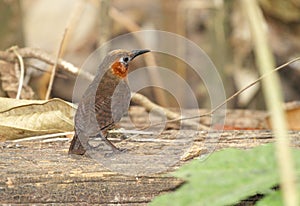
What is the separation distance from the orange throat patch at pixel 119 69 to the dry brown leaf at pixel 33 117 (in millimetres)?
254

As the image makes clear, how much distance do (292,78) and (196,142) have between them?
10.2 ft

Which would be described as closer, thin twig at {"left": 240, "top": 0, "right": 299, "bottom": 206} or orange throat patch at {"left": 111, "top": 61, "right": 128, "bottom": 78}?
thin twig at {"left": 240, "top": 0, "right": 299, "bottom": 206}

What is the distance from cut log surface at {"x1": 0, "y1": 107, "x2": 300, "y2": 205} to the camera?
6.25 ft

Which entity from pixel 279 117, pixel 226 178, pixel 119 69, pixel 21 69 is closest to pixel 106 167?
pixel 119 69

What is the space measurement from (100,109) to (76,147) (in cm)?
14

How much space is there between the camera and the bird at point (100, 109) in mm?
2168

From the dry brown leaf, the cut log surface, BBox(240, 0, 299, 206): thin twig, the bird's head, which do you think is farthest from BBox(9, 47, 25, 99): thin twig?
BBox(240, 0, 299, 206): thin twig

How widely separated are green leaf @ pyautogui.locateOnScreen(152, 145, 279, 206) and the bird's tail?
0.70 metres

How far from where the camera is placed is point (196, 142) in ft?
7.77

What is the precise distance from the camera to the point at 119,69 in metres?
2.35

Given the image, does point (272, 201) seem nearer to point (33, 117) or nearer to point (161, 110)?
point (33, 117)

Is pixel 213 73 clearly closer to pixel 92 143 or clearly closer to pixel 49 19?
pixel 49 19

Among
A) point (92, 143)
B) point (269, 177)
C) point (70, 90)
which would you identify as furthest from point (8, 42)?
point (269, 177)

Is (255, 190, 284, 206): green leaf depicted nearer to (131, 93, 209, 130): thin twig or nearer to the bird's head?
the bird's head
